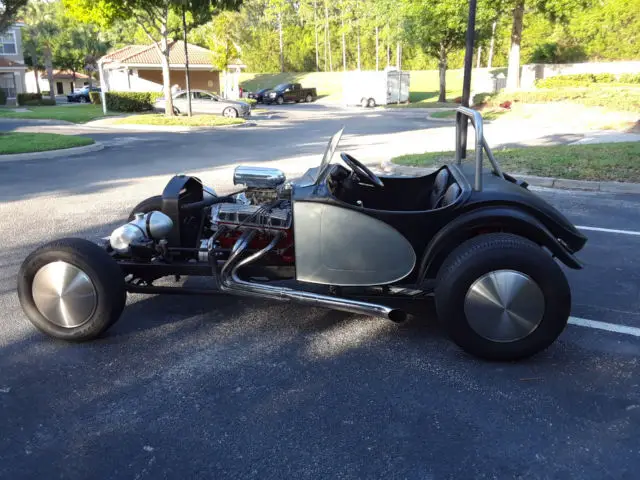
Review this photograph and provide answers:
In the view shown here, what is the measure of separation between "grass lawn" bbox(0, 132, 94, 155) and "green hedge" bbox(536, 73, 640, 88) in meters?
27.4

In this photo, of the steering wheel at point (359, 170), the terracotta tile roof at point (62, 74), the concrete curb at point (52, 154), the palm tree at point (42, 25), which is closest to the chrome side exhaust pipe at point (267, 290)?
the steering wheel at point (359, 170)

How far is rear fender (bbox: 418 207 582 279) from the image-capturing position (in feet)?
11.1

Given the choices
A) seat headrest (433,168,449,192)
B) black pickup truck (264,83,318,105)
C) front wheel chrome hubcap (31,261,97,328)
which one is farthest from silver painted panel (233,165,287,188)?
black pickup truck (264,83,318,105)

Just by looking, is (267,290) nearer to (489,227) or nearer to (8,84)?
(489,227)

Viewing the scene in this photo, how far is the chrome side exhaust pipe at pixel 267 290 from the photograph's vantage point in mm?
3461

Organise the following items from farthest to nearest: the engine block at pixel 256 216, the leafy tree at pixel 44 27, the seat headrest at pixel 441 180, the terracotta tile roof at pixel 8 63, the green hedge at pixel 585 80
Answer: the leafy tree at pixel 44 27 → the terracotta tile roof at pixel 8 63 → the green hedge at pixel 585 80 → the seat headrest at pixel 441 180 → the engine block at pixel 256 216

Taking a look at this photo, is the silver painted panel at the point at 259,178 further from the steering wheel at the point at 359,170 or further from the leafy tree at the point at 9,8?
the leafy tree at the point at 9,8

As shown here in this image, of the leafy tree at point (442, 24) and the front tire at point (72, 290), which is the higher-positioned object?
the leafy tree at point (442, 24)

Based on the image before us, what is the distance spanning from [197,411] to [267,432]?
0.43m

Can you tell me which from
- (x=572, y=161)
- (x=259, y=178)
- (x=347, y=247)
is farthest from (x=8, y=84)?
(x=347, y=247)

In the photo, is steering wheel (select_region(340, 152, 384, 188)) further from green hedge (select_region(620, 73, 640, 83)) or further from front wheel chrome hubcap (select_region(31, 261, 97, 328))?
green hedge (select_region(620, 73, 640, 83))

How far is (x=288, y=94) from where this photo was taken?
43.4 m

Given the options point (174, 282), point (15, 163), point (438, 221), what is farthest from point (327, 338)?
point (15, 163)

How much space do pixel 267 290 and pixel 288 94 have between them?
136 feet
